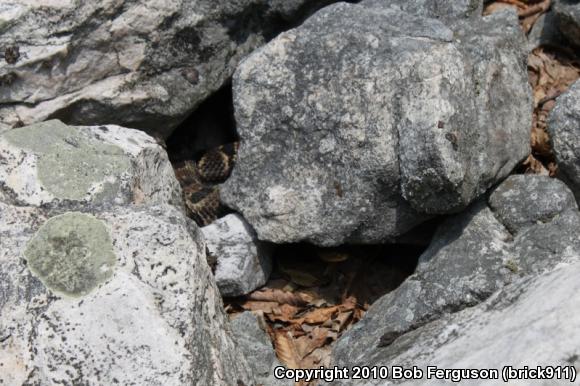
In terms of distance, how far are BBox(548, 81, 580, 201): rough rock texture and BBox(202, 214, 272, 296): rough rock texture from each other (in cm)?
201

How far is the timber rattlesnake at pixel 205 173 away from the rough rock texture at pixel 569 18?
275 centimetres

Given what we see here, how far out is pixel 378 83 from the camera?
4785mm

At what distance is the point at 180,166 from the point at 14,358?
10.5 feet

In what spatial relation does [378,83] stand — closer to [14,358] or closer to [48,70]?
[48,70]

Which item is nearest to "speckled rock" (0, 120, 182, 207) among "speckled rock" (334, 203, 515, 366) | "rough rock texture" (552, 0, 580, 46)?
"speckled rock" (334, 203, 515, 366)

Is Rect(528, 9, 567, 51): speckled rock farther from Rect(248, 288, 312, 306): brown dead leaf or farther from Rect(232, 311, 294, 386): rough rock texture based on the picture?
Rect(232, 311, 294, 386): rough rock texture

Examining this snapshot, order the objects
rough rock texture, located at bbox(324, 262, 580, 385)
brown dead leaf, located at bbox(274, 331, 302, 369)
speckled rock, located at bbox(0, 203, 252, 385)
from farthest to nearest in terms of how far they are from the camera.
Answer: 1. brown dead leaf, located at bbox(274, 331, 302, 369)
2. speckled rock, located at bbox(0, 203, 252, 385)
3. rough rock texture, located at bbox(324, 262, 580, 385)

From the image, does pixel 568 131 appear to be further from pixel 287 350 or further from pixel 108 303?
pixel 108 303

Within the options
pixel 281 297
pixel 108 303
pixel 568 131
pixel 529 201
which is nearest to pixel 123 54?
pixel 281 297

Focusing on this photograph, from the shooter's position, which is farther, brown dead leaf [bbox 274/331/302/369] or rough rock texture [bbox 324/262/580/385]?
brown dead leaf [bbox 274/331/302/369]

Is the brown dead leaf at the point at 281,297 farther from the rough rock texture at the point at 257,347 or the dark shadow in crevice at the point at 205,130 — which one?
the dark shadow in crevice at the point at 205,130

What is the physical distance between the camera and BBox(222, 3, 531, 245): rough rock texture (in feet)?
15.2

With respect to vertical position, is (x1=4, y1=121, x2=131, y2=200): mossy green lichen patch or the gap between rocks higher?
(x1=4, y1=121, x2=131, y2=200): mossy green lichen patch

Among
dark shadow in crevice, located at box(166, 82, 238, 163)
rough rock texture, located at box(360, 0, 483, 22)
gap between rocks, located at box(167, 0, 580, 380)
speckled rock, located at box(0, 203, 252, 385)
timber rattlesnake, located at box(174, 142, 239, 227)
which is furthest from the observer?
dark shadow in crevice, located at box(166, 82, 238, 163)
